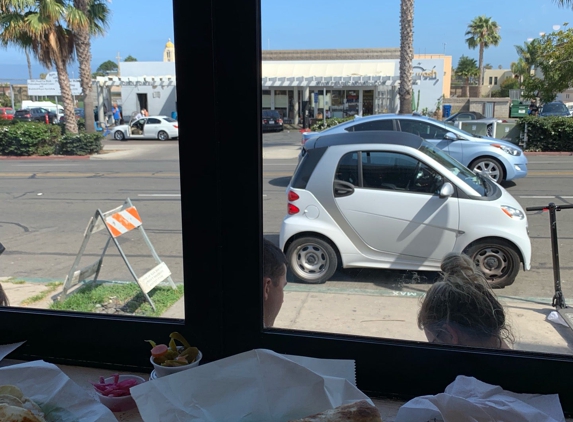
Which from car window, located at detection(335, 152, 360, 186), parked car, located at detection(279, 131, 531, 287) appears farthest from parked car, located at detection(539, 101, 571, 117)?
car window, located at detection(335, 152, 360, 186)

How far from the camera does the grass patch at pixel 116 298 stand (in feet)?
14.9

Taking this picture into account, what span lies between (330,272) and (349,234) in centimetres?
46

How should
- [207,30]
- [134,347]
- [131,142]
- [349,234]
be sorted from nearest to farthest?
[207,30], [134,347], [349,234], [131,142]

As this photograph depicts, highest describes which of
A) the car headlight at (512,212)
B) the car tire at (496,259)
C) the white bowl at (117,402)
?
the white bowl at (117,402)

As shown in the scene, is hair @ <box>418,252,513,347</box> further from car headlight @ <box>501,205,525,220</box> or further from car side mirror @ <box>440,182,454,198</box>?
car headlight @ <box>501,205,525,220</box>

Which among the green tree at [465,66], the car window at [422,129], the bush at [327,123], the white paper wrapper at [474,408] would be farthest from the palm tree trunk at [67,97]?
the white paper wrapper at [474,408]

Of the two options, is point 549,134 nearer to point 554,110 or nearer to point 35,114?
point 554,110

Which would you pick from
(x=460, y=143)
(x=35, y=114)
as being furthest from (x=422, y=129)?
(x=35, y=114)

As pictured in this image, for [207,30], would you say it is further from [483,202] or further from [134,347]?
[483,202]

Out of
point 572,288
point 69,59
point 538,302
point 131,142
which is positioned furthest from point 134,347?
point 69,59

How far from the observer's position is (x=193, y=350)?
4.45 ft

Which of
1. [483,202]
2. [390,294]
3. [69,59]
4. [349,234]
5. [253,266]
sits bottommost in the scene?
[390,294]

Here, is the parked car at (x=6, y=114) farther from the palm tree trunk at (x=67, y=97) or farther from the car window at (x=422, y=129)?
the car window at (x=422, y=129)

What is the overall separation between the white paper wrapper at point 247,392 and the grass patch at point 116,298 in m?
3.25
